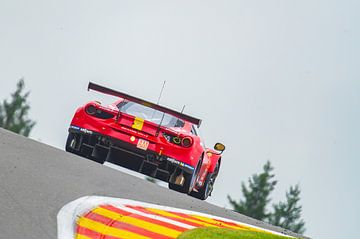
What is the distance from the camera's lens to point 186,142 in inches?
516

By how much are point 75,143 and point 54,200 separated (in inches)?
204

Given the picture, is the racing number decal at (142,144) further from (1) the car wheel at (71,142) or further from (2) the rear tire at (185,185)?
(1) the car wheel at (71,142)

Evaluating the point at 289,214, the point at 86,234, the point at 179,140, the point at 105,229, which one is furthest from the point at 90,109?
the point at 289,214

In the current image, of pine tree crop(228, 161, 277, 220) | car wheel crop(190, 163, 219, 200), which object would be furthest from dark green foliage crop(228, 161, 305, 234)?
car wheel crop(190, 163, 219, 200)

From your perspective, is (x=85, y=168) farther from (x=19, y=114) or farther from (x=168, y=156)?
(x=19, y=114)

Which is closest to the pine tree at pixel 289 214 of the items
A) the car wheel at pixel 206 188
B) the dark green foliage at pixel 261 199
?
the dark green foliage at pixel 261 199

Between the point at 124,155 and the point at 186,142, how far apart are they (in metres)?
0.84

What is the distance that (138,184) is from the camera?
1201 centimetres

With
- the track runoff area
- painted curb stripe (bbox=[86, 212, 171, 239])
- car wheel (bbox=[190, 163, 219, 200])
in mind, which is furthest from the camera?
car wheel (bbox=[190, 163, 219, 200])

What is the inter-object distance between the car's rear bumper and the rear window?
0.43 meters

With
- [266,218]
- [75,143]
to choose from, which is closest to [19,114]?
[266,218]

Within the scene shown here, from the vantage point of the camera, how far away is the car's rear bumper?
1305 cm

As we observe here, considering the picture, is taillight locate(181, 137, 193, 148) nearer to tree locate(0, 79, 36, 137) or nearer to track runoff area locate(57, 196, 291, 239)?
track runoff area locate(57, 196, 291, 239)

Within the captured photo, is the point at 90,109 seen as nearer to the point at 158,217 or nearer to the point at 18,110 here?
the point at 158,217
